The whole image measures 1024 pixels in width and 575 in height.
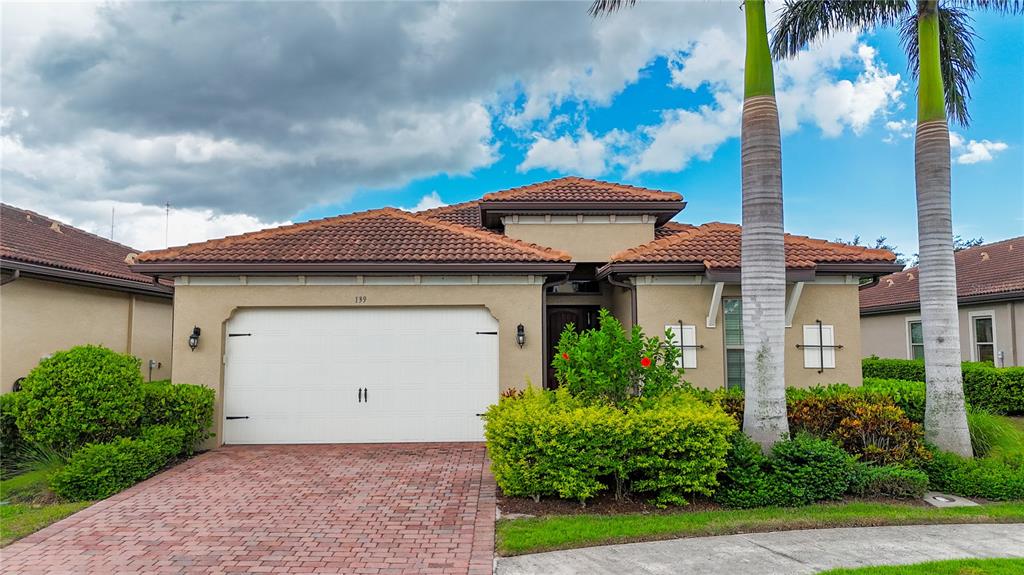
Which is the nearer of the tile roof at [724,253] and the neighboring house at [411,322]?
the neighboring house at [411,322]

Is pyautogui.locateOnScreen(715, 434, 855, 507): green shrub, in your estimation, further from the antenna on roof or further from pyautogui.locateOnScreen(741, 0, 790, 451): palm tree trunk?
the antenna on roof

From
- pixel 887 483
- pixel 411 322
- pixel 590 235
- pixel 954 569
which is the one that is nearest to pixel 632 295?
pixel 590 235

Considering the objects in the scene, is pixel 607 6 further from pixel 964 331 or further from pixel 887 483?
pixel 964 331

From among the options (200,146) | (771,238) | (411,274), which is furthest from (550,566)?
(200,146)

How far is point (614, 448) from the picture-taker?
6.00 metres

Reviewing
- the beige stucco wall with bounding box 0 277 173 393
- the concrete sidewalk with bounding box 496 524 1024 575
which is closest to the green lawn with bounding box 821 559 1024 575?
the concrete sidewalk with bounding box 496 524 1024 575

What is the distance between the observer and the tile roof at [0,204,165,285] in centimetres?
1052

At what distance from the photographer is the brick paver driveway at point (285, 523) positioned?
15.6 ft

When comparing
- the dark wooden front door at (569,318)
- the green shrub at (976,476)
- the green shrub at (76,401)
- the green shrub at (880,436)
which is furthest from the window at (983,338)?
the green shrub at (76,401)

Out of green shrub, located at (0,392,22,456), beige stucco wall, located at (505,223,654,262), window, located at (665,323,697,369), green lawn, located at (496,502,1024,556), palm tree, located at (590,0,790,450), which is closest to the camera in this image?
green lawn, located at (496,502,1024,556)

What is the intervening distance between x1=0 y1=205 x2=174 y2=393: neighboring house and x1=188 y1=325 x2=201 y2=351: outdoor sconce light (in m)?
1.61

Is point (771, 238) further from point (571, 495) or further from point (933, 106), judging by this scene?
point (571, 495)

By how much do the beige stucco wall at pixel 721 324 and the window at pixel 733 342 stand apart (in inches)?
4.9

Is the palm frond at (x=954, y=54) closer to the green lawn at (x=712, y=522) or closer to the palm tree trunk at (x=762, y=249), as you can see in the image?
the palm tree trunk at (x=762, y=249)
